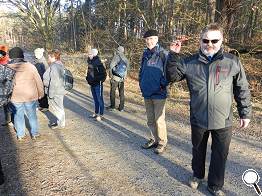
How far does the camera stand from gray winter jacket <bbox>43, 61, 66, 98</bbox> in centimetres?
687

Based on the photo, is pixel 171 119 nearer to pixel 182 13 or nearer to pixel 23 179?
pixel 23 179

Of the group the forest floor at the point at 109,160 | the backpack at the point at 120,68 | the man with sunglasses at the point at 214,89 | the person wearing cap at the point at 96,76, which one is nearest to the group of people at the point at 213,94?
the man with sunglasses at the point at 214,89

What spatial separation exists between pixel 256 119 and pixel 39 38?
1000 inches

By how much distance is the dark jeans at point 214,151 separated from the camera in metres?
4.00

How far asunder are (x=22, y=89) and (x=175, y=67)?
344 cm

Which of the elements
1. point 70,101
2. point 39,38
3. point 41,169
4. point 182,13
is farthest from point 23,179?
point 39,38

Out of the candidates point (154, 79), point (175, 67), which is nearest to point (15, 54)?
point (154, 79)

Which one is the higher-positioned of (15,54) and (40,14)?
(40,14)

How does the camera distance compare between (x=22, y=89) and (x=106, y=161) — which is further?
(x=22, y=89)

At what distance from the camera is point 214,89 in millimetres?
3840

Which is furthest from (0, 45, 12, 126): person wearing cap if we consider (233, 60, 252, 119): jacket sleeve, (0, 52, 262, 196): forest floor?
(233, 60, 252, 119): jacket sleeve

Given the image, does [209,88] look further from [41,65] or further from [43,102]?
[43,102]

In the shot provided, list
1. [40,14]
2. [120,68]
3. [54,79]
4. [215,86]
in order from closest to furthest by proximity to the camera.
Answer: [215,86]
[54,79]
[120,68]
[40,14]

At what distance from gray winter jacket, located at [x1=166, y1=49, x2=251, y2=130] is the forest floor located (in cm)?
109
